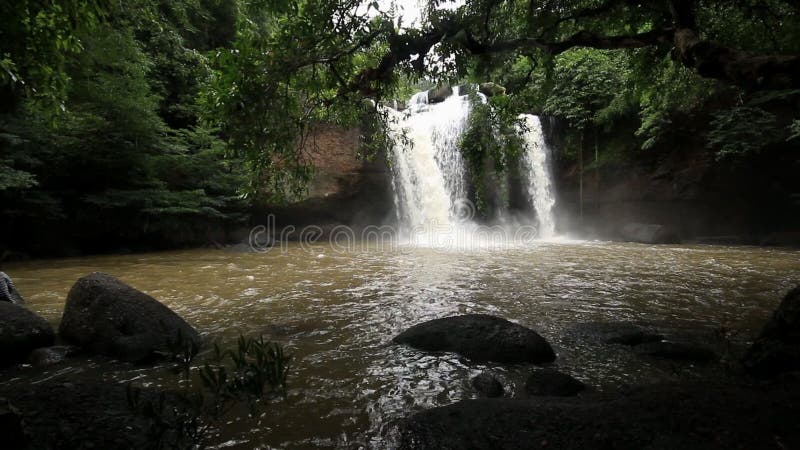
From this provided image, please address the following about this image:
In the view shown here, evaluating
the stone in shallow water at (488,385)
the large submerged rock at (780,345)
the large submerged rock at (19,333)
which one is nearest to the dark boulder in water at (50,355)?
the large submerged rock at (19,333)

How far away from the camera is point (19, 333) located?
3998mm

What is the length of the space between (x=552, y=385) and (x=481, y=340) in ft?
3.46

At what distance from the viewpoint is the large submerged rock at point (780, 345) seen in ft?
10.0

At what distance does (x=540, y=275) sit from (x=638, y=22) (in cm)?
506

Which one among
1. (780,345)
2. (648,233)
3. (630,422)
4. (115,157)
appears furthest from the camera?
(648,233)

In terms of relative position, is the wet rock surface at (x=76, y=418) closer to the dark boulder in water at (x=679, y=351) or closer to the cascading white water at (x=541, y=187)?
the dark boulder in water at (x=679, y=351)

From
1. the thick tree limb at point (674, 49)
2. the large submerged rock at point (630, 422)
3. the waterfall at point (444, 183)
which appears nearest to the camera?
the large submerged rock at point (630, 422)

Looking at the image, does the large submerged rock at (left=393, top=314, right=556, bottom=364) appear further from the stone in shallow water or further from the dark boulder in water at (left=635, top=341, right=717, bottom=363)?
the dark boulder in water at (left=635, top=341, right=717, bottom=363)

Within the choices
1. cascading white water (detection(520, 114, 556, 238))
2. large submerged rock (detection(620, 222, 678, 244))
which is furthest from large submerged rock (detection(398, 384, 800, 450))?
cascading white water (detection(520, 114, 556, 238))

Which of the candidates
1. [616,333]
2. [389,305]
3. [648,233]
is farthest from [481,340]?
[648,233]

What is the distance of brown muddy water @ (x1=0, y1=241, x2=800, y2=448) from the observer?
126 inches

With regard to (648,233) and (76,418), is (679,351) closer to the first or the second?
(76,418)

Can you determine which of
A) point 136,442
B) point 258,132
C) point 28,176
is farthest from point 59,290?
point 136,442

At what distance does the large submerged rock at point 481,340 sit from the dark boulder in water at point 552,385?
60 cm
